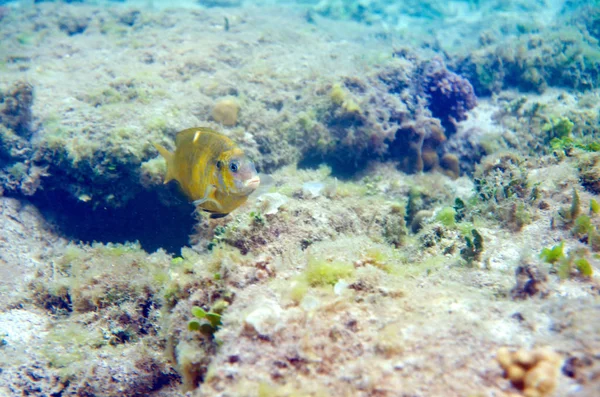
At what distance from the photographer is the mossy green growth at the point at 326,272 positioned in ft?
7.82

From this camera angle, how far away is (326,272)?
241cm

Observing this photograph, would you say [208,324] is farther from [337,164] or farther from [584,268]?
[337,164]

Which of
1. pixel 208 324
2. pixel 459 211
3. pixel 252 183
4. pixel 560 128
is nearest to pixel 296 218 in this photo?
pixel 252 183

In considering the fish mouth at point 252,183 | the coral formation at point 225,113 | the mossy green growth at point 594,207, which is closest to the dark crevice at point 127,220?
the coral formation at point 225,113

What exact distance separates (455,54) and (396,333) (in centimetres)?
1165

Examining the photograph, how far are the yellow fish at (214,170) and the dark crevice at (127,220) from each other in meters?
2.30

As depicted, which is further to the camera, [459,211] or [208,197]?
[459,211]

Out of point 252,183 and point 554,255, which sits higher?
point 252,183

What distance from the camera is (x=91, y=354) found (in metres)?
3.31

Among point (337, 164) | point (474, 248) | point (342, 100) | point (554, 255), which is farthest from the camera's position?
point (337, 164)

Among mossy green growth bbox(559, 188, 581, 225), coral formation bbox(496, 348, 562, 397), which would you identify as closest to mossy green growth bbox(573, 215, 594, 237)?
mossy green growth bbox(559, 188, 581, 225)

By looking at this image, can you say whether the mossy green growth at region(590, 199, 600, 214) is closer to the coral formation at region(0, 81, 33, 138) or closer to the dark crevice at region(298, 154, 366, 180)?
the dark crevice at region(298, 154, 366, 180)

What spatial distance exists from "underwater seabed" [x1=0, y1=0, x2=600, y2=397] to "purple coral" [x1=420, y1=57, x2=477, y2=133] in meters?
0.05

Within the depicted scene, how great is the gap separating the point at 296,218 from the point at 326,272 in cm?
127
